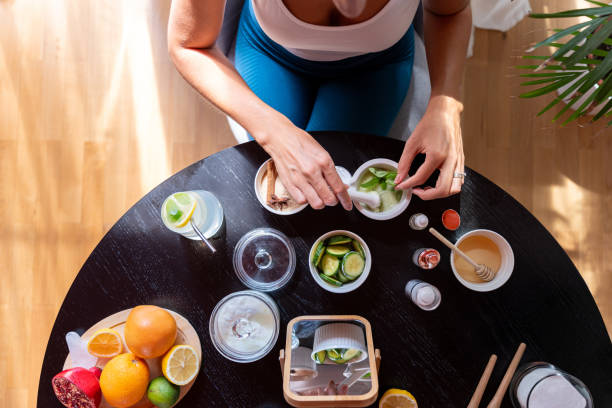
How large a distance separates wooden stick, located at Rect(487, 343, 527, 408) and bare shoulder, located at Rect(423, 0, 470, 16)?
104 cm

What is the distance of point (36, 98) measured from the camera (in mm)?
2199

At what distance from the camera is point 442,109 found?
1263 millimetres

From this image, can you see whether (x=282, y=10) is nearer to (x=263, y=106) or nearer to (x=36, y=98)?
(x=263, y=106)

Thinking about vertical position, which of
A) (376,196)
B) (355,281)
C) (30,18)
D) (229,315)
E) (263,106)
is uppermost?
(30,18)

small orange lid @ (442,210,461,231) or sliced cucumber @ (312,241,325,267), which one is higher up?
small orange lid @ (442,210,461,231)

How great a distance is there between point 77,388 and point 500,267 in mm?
1258

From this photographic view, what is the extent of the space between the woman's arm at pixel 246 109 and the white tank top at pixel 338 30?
15cm

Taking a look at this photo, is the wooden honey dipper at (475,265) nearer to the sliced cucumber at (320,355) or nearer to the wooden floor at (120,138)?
the sliced cucumber at (320,355)

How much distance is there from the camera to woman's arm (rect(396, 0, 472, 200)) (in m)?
1.21

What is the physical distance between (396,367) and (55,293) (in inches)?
67.3

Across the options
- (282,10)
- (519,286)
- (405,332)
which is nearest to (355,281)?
(405,332)

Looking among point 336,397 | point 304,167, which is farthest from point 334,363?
point 304,167

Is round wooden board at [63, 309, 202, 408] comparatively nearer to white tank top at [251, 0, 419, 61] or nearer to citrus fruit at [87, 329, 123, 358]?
citrus fruit at [87, 329, 123, 358]

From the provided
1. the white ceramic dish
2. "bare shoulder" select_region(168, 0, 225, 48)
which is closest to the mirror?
the white ceramic dish
